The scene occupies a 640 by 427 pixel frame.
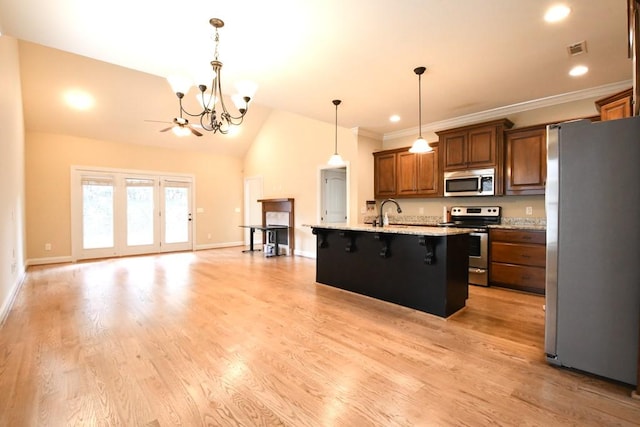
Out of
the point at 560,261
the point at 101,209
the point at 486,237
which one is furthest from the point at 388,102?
the point at 101,209

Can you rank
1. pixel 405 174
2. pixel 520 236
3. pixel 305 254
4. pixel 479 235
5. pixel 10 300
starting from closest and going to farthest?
pixel 10 300
pixel 520 236
pixel 479 235
pixel 405 174
pixel 305 254

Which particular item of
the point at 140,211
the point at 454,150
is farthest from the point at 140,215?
the point at 454,150

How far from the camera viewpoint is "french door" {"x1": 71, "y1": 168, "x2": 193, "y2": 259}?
6.49m

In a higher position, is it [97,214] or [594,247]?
[97,214]

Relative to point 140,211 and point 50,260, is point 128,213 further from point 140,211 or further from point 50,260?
point 50,260

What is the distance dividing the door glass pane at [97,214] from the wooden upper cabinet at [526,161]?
26.1 ft

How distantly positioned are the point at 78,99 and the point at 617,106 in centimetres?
820

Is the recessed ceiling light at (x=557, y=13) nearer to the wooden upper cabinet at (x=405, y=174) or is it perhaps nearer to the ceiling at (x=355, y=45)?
the ceiling at (x=355, y=45)

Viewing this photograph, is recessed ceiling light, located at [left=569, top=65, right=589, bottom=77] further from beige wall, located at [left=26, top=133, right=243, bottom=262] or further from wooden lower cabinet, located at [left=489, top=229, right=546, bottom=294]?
beige wall, located at [left=26, top=133, right=243, bottom=262]

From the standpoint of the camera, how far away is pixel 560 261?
6.98ft

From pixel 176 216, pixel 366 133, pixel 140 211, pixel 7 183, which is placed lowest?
pixel 176 216

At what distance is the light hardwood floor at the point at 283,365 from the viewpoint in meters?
1.66

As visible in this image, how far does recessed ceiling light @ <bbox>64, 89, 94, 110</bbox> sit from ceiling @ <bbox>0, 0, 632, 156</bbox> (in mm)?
730

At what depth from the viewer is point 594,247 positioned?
200cm
